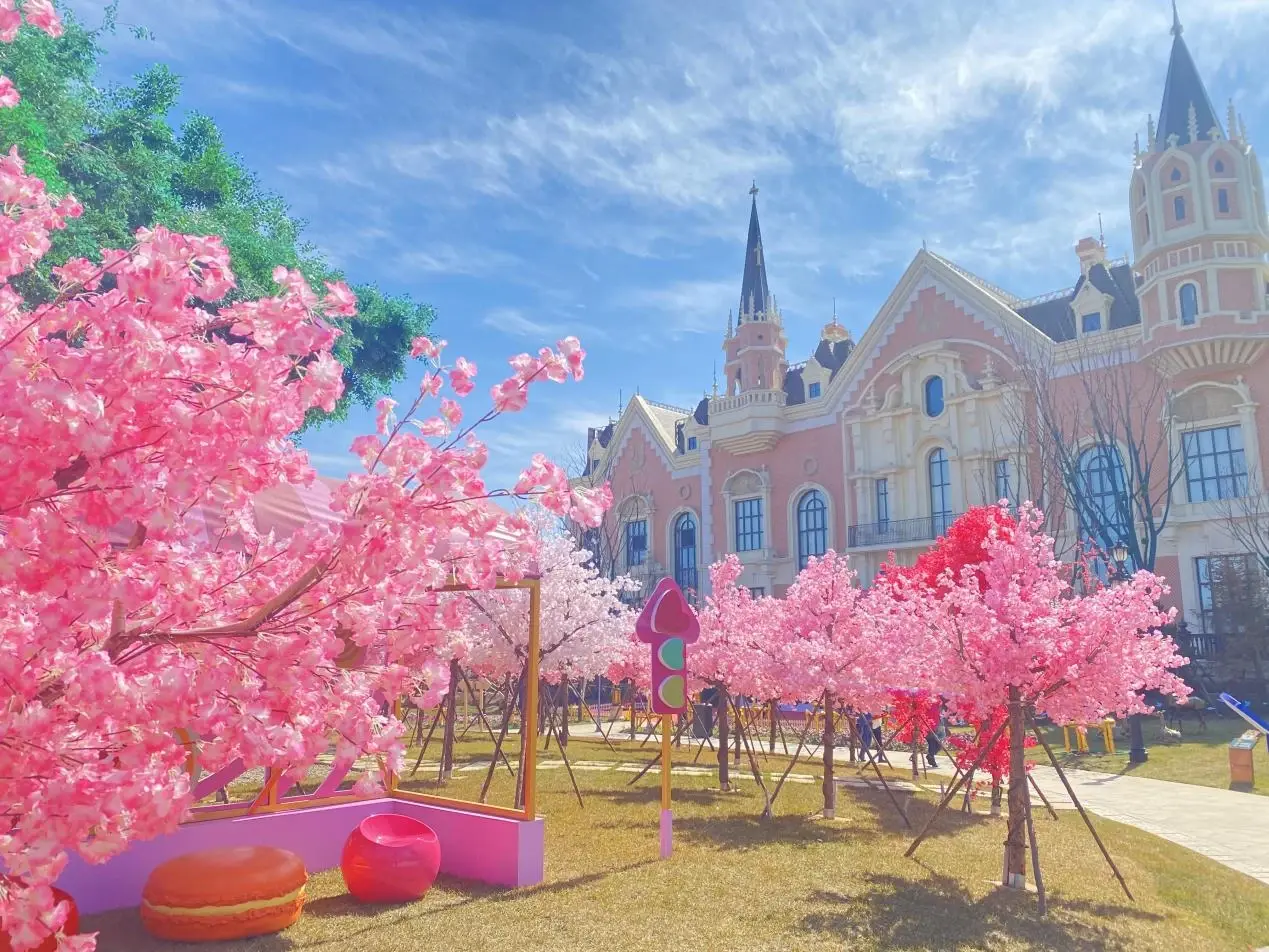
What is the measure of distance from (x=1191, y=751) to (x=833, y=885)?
14.0 metres

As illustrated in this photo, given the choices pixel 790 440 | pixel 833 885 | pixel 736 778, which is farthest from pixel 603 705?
pixel 833 885

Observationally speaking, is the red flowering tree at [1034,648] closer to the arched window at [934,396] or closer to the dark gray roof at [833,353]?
the arched window at [934,396]

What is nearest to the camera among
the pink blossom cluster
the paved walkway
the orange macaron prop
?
the orange macaron prop

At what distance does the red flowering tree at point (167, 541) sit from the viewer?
2256 mm

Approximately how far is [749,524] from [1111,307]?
52.7 ft

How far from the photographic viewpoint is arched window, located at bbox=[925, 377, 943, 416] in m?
33.1

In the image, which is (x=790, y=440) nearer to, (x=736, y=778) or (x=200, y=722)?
(x=736, y=778)

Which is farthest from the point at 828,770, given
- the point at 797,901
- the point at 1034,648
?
the point at 1034,648

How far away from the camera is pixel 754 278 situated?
134 feet

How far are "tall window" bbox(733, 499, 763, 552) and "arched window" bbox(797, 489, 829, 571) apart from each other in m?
1.86

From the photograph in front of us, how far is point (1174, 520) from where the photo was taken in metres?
26.5

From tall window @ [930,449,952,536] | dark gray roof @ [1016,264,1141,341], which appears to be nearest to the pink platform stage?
tall window @ [930,449,952,536]

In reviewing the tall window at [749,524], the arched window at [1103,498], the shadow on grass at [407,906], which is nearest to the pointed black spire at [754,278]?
the tall window at [749,524]

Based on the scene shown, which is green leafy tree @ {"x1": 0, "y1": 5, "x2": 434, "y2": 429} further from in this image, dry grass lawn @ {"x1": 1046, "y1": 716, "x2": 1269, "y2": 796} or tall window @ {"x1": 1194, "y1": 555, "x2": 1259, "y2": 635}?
tall window @ {"x1": 1194, "y1": 555, "x2": 1259, "y2": 635}
